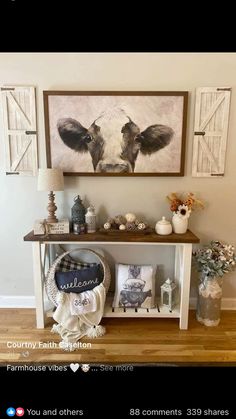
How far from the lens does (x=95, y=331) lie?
77.0 inches

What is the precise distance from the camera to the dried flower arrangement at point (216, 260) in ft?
6.60

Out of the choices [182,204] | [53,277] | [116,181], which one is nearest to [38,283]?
[53,277]

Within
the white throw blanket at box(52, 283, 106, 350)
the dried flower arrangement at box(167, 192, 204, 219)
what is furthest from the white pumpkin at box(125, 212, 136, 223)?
the white throw blanket at box(52, 283, 106, 350)

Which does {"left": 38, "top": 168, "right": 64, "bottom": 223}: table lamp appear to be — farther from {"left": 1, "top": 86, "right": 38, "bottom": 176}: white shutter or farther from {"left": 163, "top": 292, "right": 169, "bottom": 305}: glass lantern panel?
{"left": 163, "top": 292, "right": 169, "bottom": 305}: glass lantern panel

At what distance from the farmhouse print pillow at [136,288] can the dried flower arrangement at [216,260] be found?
384 millimetres

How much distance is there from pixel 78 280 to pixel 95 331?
0.37m

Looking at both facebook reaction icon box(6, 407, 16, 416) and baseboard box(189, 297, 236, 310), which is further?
baseboard box(189, 297, 236, 310)

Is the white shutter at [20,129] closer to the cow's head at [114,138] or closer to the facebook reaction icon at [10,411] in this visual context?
the cow's head at [114,138]

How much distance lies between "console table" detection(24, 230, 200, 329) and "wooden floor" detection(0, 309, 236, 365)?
92 mm

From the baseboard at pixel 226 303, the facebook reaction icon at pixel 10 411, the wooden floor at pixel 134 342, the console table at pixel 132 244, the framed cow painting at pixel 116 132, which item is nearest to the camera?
the facebook reaction icon at pixel 10 411

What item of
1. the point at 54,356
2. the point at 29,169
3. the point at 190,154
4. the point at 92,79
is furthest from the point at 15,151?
the point at 54,356

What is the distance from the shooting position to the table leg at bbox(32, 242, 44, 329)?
1966 mm

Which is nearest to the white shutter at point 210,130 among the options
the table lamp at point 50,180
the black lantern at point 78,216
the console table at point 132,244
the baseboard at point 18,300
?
the console table at point 132,244
